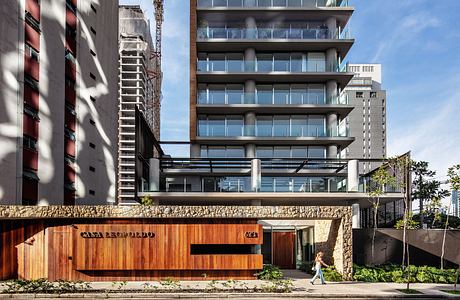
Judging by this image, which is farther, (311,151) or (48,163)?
(311,151)

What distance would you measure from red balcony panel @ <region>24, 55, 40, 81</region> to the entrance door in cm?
1941

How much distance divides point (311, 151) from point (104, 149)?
20.2 m

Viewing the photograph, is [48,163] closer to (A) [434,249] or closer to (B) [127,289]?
(B) [127,289]

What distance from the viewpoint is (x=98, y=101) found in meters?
39.0

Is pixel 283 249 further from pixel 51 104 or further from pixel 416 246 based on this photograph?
pixel 51 104

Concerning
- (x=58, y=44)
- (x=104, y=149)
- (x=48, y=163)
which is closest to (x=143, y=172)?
(x=104, y=149)

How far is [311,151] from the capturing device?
147ft

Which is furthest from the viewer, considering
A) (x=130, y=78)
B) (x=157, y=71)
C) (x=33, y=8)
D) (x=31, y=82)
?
(x=157, y=71)

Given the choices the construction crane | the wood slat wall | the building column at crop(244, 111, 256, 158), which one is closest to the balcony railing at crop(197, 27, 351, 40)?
the building column at crop(244, 111, 256, 158)

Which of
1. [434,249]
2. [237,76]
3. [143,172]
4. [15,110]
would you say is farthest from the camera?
[237,76]

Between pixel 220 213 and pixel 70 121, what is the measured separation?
17.9 m

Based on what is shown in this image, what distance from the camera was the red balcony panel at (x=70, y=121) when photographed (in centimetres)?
3377

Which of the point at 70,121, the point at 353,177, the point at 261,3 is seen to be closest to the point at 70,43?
the point at 70,121

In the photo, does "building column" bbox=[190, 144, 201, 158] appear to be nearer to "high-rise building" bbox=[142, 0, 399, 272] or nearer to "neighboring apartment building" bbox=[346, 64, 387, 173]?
"high-rise building" bbox=[142, 0, 399, 272]
